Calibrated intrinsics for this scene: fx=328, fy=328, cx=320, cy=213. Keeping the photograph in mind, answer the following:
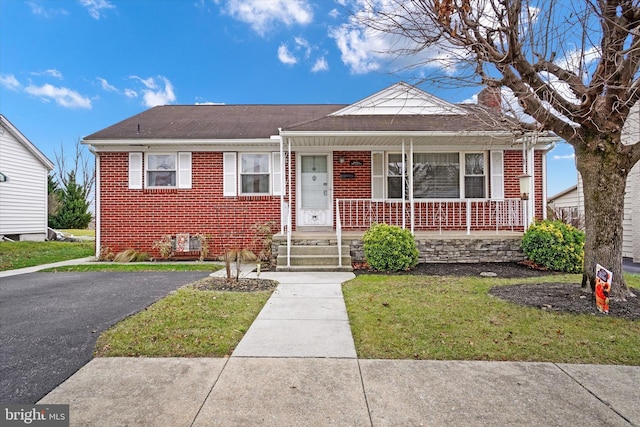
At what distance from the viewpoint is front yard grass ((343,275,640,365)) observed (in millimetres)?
3162

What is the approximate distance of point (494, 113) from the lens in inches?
233

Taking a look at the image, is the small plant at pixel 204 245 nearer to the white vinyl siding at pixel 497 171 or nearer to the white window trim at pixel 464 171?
the white window trim at pixel 464 171

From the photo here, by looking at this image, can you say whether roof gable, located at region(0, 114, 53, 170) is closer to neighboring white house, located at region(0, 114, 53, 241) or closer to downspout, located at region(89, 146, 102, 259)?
neighboring white house, located at region(0, 114, 53, 241)

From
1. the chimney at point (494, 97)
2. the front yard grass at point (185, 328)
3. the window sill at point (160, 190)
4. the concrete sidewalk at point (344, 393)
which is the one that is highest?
the chimney at point (494, 97)

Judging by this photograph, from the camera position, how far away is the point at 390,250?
7629mm

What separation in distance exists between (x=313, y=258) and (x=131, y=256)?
560 cm

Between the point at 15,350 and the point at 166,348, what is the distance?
1534 millimetres

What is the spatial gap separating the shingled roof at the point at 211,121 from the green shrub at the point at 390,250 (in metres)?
4.62

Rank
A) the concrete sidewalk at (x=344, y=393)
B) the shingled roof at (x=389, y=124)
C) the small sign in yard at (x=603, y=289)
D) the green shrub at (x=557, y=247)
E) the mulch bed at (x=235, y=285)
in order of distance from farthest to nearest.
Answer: the shingled roof at (x=389, y=124) < the green shrub at (x=557, y=247) < the mulch bed at (x=235, y=285) < the small sign in yard at (x=603, y=289) < the concrete sidewalk at (x=344, y=393)

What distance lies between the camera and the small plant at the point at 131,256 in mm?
9562

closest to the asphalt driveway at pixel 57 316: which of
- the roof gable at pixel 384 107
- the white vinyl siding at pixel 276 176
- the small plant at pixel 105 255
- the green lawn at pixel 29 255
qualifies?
the small plant at pixel 105 255

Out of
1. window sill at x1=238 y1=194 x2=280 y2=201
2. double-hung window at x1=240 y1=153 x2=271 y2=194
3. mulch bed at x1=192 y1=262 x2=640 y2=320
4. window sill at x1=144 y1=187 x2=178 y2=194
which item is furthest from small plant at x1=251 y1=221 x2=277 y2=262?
mulch bed at x1=192 y1=262 x2=640 y2=320

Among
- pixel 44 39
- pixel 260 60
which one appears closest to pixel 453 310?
pixel 260 60

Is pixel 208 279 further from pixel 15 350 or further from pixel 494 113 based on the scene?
pixel 494 113
